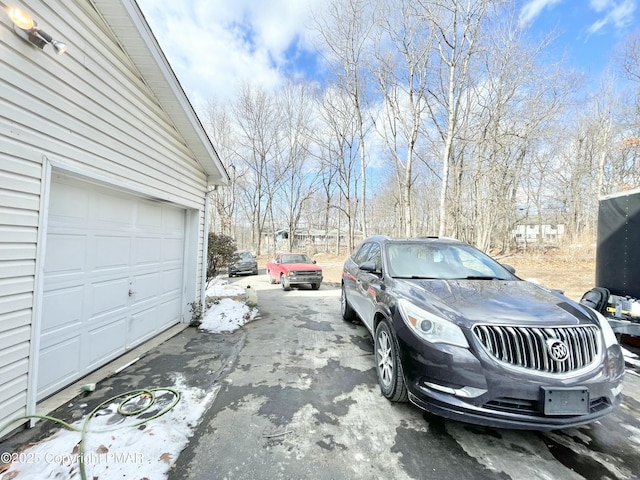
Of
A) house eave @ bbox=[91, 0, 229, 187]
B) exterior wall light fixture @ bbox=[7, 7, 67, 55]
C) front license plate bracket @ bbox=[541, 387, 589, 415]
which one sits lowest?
front license plate bracket @ bbox=[541, 387, 589, 415]

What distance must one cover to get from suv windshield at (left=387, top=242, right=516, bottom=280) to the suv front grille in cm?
111

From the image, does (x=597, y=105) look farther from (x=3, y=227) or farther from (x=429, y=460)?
(x=3, y=227)

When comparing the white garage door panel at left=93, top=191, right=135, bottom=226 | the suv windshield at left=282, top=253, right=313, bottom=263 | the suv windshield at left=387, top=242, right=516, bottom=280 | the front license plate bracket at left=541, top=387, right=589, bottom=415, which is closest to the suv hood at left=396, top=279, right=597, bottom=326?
the suv windshield at left=387, top=242, right=516, bottom=280

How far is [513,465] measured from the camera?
1.97 m

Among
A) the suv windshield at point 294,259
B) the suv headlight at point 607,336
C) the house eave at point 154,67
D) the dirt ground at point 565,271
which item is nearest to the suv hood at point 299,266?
the suv windshield at point 294,259

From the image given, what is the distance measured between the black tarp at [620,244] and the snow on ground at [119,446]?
611 cm

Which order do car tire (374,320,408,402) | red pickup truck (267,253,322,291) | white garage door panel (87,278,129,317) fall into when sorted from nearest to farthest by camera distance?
car tire (374,320,408,402), white garage door panel (87,278,129,317), red pickup truck (267,253,322,291)

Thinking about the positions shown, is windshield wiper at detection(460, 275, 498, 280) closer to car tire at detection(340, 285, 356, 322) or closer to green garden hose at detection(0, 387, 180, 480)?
car tire at detection(340, 285, 356, 322)

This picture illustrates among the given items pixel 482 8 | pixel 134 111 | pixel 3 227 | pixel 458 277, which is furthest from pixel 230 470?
pixel 482 8

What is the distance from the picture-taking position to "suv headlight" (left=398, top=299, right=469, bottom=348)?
2.13 meters

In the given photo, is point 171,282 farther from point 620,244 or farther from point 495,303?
point 620,244

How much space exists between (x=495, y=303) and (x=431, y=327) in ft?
2.11

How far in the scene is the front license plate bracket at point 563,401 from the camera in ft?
6.12

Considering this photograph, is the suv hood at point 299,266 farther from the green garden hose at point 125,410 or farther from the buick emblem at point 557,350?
the buick emblem at point 557,350
